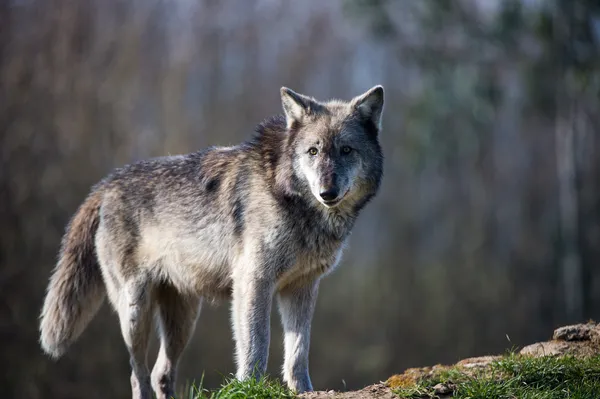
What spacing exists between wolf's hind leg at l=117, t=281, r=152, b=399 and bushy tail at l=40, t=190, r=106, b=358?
48cm

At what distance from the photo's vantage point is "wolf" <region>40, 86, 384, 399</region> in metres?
4.64

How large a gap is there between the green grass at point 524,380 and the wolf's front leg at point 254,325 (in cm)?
100

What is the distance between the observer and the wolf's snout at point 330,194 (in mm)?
4371

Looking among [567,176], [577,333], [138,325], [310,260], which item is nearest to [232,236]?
[310,260]

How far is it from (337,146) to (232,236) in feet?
3.14

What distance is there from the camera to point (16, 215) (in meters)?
12.0

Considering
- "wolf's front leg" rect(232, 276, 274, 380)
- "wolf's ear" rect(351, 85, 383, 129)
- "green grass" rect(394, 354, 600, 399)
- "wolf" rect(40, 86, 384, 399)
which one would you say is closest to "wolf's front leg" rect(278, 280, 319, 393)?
"wolf" rect(40, 86, 384, 399)

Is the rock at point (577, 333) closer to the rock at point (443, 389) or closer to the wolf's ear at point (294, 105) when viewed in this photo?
the rock at point (443, 389)

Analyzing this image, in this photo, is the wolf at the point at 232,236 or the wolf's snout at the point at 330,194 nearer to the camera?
the wolf's snout at the point at 330,194

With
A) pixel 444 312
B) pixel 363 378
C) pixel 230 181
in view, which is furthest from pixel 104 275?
pixel 444 312

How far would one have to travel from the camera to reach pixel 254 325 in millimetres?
4590

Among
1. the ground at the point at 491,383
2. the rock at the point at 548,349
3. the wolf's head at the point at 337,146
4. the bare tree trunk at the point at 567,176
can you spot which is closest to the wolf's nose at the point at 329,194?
the wolf's head at the point at 337,146

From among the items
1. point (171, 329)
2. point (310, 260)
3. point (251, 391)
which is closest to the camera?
point (251, 391)

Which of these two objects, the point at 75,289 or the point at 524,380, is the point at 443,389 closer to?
the point at 524,380
